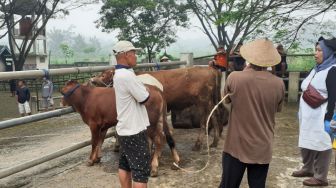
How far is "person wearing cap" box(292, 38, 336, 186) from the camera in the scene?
4254mm

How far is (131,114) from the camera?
11.6 feet

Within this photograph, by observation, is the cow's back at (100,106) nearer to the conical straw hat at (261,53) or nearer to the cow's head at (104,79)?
the cow's head at (104,79)

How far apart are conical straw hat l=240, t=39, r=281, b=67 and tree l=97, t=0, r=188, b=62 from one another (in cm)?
1952

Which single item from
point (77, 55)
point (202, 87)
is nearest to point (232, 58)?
point (202, 87)

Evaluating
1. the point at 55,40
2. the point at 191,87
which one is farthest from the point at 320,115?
the point at 55,40

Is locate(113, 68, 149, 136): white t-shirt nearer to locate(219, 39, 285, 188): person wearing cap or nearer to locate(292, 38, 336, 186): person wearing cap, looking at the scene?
locate(219, 39, 285, 188): person wearing cap

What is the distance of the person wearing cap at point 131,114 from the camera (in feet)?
11.4

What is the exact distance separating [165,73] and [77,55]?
121735mm

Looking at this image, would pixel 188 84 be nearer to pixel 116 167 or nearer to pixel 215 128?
pixel 215 128

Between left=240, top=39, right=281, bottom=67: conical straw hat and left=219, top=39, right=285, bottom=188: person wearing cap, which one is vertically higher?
left=240, top=39, right=281, bottom=67: conical straw hat

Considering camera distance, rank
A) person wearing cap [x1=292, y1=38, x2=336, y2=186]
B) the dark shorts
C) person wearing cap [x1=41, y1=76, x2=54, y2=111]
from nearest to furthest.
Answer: the dark shorts, person wearing cap [x1=292, y1=38, x2=336, y2=186], person wearing cap [x1=41, y1=76, x2=54, y2=111]

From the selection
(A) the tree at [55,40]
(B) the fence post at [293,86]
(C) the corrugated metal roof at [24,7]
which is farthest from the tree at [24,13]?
(A) the tree at [55,40]

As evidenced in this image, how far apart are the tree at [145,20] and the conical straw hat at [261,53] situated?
1952 centimetres

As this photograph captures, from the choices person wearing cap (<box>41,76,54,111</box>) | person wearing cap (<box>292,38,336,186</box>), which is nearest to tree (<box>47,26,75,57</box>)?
person wearing cap (<box>41,76,54,111</box>)
